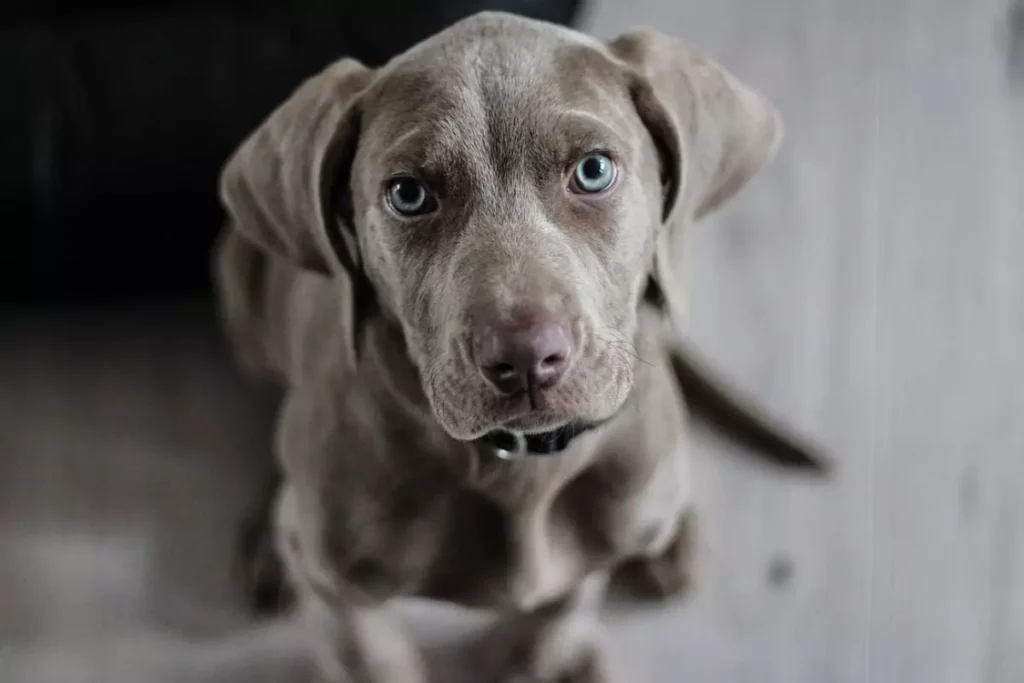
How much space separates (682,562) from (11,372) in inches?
49.0

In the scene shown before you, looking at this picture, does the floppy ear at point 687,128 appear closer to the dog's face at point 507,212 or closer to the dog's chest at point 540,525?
the dog's face at point 507,212

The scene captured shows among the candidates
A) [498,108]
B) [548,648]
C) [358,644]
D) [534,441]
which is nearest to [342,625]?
[358,644]

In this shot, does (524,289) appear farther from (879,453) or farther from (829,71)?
(829,71)

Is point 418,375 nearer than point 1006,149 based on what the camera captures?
Yes

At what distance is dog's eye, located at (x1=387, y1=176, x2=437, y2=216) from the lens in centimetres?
101

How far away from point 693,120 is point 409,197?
1.00 feet

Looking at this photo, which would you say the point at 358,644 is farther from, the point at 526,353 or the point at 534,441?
the point at 526,353

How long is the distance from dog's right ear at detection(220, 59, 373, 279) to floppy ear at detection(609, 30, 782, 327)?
291 mm

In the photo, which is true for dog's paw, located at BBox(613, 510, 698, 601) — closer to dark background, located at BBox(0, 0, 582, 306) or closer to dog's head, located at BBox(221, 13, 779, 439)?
dog's head, located at BBox(221, 13, 779, 439)

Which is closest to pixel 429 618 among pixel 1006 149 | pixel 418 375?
pixel 418 375

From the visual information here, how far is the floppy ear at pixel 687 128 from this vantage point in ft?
3.47

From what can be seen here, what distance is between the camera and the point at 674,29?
2.18 meters

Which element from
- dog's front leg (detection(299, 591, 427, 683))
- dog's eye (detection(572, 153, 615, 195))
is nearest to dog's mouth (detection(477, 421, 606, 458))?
dog's eye (detection(572, 153, 615, 195))

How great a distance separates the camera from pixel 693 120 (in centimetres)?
108
